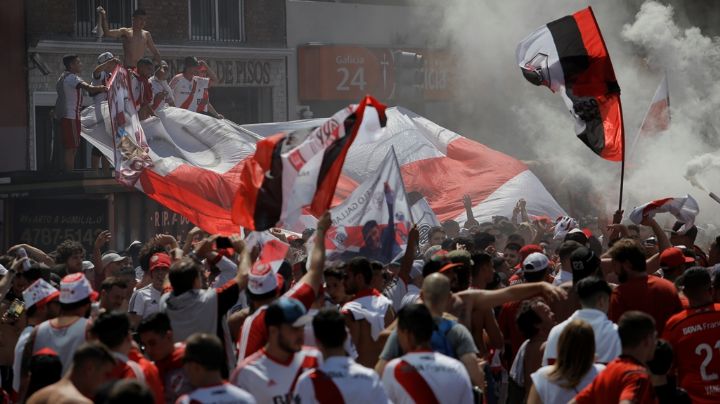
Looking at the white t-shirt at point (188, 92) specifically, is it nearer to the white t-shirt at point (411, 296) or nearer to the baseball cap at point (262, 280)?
the white t-shirt at point (411, 296)

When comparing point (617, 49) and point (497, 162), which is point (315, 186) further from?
point (617, 49)

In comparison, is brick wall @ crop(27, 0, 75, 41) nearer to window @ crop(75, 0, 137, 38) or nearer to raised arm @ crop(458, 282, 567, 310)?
window @ crop(75, 0, 137, 38)

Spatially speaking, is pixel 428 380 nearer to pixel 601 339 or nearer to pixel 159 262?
pixel 601 339

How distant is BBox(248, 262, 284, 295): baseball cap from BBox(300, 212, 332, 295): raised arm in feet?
0.56

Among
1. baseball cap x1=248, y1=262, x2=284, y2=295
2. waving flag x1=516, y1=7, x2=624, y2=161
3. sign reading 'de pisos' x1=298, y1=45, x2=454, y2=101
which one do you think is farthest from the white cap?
sign reading 'de pisos' x1=298, y1=45, x2=454, y2=101

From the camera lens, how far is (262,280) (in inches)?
263

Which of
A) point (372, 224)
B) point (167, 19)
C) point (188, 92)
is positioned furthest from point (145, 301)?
point (167, 19)

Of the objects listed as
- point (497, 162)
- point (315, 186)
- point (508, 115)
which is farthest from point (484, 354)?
point (508, 115)

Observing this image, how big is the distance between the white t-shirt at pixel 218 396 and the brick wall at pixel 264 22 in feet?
70.5

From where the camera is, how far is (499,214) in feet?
53.7

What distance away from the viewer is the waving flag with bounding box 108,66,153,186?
47.9ft

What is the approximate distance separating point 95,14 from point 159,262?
1543 cm

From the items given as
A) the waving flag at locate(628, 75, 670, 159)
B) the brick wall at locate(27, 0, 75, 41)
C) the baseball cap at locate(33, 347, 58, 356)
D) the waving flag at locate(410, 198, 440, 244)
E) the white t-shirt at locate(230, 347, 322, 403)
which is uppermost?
the brick wall at locate(27, 0, 75, 41)

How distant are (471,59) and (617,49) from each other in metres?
5.05
